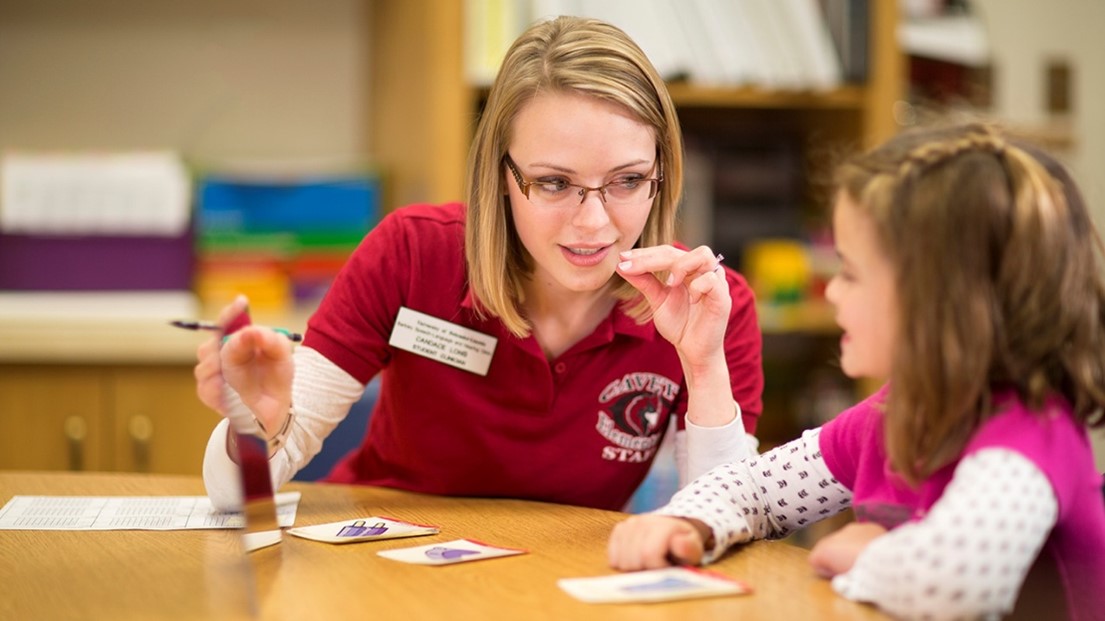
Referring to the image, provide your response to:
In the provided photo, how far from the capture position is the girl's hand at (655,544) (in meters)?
1.17

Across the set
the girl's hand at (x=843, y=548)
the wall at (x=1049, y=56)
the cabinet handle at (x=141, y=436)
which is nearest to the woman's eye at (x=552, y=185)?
the girl's hand at (x=843, y=548)

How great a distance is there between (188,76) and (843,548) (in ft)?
8.09

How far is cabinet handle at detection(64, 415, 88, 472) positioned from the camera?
262 centimetres

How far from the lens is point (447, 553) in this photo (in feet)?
4.06

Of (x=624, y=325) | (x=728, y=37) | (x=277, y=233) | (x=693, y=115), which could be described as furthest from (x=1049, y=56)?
(x=624, y=325)

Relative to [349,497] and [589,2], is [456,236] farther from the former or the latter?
[589,2]

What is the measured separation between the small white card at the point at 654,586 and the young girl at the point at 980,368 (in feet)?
0.37

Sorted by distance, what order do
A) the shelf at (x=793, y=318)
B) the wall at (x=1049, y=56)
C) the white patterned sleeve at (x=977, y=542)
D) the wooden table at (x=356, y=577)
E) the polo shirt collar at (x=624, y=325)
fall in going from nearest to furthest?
the white patterned sleeve at (x=977, y=542) < the wooden table at (x=356, y=577) < the polo shirt collar at (x=624, y=325) < the shelf at (x=793, y=318) < the wall at (x=1049, y=56)

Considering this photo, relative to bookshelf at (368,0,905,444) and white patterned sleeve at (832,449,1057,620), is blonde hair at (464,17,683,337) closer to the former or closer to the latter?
white patterned sleeve at (832,449,1057,620)

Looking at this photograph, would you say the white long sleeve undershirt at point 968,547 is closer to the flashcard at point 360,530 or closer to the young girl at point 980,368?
the young girl at point 980,368

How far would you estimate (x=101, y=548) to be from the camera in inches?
51.3

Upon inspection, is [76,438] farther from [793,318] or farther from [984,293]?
[984,293]

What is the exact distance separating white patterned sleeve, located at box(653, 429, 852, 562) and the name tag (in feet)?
1.42

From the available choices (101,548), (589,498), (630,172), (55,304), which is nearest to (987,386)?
(630,172)
